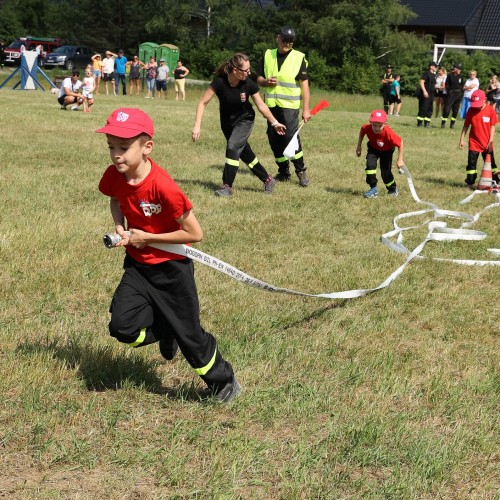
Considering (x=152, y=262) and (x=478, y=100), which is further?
(x=478, y=100)

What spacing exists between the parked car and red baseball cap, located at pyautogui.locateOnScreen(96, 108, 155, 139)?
5644 cm

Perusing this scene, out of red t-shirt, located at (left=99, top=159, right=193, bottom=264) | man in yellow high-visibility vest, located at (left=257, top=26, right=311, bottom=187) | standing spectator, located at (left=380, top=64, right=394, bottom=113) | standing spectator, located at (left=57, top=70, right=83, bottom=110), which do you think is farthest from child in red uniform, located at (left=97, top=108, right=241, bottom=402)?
standing spectator, located at (left=380, top=64, right=394, bottom=113)

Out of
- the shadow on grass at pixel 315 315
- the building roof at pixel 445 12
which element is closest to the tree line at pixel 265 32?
the building roof at pixel 445 12

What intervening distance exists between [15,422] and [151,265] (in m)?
1.08

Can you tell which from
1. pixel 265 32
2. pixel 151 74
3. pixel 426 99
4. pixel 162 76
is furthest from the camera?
pixel 265 32

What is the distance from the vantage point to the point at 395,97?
3155 centimetres

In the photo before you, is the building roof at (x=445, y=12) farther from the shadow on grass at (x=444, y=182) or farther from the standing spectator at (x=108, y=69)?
the shadow on grass at (x=444, y=182)

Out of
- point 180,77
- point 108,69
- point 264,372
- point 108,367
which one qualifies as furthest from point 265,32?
point 108,367

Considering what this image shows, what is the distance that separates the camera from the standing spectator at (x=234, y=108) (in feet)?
32.7

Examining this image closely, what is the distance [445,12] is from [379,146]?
206 ft

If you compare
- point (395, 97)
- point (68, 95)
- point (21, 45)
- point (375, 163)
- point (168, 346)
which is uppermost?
point (21, 45)

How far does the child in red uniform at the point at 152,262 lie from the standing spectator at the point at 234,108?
5.91 metres

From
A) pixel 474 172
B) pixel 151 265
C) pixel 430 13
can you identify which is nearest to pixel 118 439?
pixel 151 265

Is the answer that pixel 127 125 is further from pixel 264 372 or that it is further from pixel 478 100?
pixel 478 100
